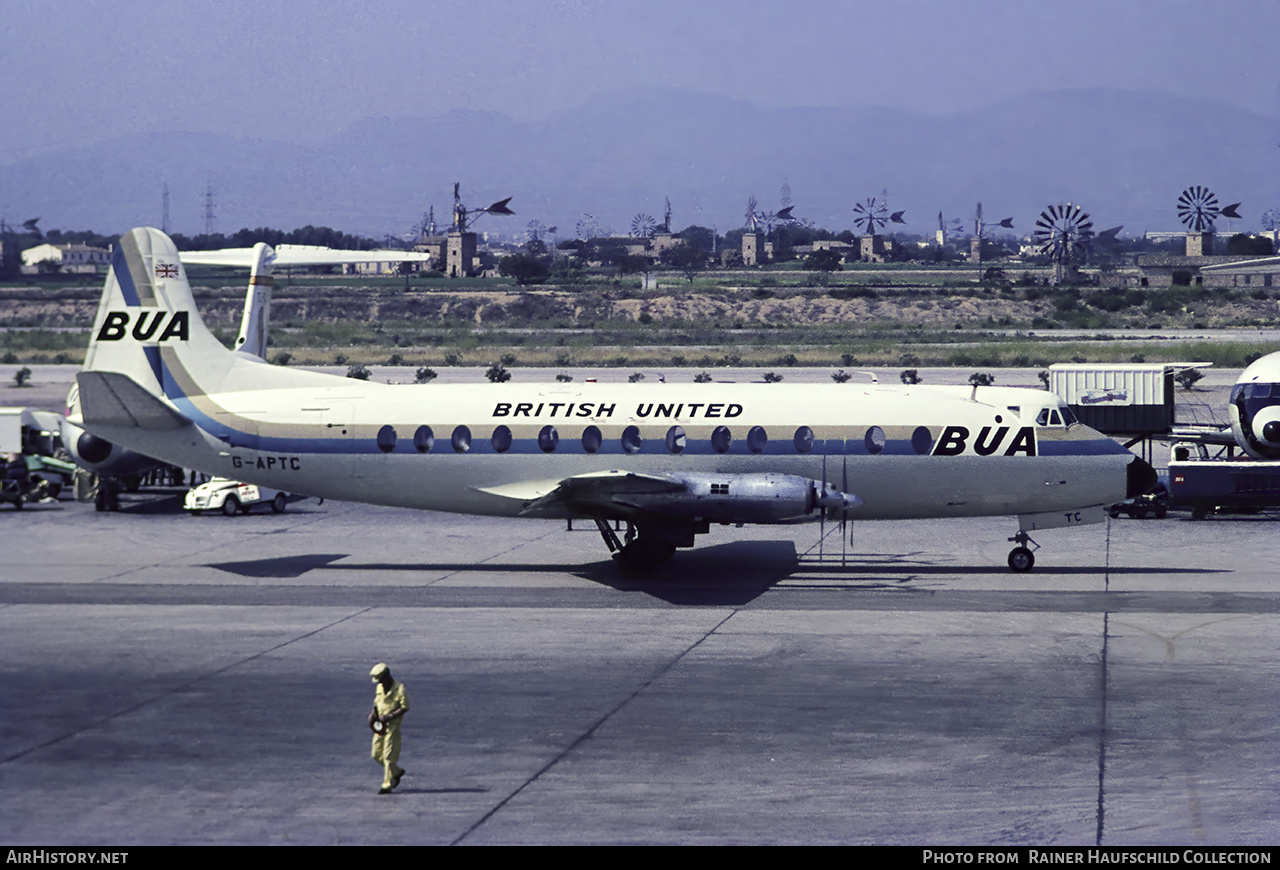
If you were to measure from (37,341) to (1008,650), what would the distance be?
29.1 meters

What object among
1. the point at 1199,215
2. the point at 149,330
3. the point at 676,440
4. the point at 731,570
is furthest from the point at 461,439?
the point at 1199,215

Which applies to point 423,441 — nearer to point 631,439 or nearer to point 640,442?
point 631,439

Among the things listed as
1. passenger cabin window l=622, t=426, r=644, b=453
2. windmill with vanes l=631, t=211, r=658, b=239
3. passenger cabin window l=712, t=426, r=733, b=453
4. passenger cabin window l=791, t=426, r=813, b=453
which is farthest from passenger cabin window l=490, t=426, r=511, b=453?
windmill with vanes l=631, t=211, r=658, b=239

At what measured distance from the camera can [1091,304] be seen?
118 metres

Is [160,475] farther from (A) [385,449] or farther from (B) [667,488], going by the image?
(B) [667,488]

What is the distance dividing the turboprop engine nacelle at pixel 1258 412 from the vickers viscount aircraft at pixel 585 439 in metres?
14.3

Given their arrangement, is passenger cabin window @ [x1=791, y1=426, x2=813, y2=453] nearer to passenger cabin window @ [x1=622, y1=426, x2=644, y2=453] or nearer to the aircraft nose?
passenger cabin window @ [x1=622, y1=426, x2=644, y2=453]

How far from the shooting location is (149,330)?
3225 centimetres

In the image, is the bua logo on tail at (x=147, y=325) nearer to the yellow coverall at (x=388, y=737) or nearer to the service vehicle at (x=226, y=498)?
the service vehicle at (x=226, y=498)

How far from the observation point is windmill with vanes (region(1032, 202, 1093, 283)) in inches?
6373

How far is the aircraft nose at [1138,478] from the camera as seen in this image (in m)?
30.2

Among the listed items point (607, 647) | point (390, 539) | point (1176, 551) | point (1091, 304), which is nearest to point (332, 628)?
point (607, 647)

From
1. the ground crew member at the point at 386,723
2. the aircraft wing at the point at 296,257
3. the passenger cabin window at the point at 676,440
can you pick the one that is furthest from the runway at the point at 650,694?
the aircraft wing at the point at 296,257

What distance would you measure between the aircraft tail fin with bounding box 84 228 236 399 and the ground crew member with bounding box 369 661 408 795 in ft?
60.6
